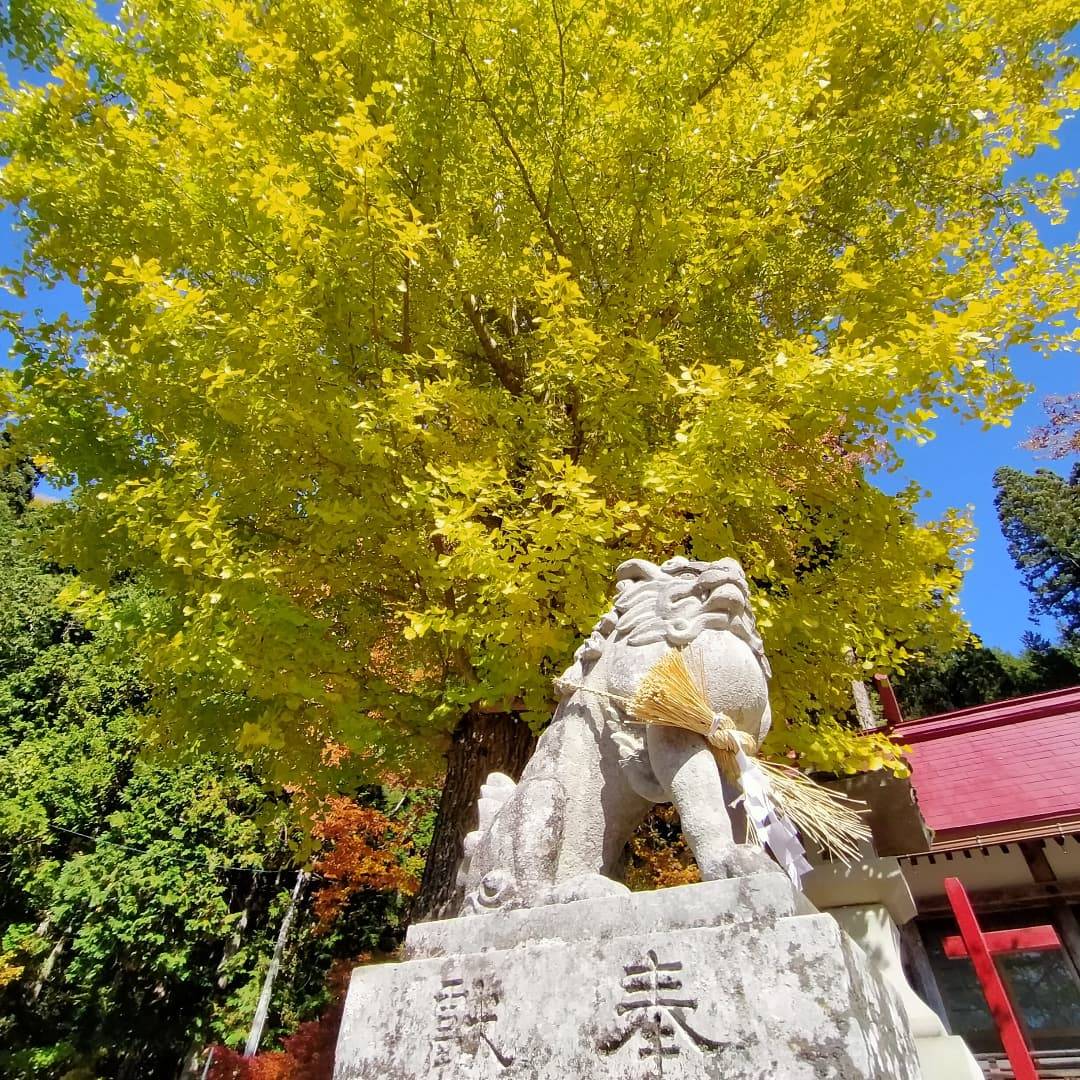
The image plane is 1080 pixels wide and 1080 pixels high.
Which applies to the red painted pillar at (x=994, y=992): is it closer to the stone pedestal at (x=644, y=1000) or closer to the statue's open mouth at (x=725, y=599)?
the stone pedestal at (x=644, y=1000)

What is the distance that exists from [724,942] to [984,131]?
5.44m

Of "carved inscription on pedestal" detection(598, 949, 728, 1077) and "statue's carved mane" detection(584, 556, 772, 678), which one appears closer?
"carved inscription on pedestal" detection(598, 949, 728, 1077)

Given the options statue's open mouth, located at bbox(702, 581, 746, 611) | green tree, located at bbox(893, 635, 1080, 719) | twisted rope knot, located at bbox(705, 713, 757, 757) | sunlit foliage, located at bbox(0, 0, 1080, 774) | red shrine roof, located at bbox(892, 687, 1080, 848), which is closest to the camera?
twisted rope knot, located at bbox(705, 713, 757, 757)

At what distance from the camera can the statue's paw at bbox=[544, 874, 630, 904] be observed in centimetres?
199

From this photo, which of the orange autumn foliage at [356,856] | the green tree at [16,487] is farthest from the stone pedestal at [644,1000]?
the green tree at [16,487]

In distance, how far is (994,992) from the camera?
4281 mm

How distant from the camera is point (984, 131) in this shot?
4.77m

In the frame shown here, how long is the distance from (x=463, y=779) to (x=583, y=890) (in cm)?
252

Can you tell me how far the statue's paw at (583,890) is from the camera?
199cm

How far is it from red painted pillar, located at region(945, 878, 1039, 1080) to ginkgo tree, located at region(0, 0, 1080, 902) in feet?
4.57

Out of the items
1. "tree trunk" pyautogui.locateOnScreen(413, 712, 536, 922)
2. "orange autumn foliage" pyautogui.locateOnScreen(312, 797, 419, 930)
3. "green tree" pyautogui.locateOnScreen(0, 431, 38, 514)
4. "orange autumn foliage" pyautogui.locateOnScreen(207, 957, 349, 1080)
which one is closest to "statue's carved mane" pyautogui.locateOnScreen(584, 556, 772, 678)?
"tree trunk" pyautogui.locateOnScreen(413, 712, 536, 922)

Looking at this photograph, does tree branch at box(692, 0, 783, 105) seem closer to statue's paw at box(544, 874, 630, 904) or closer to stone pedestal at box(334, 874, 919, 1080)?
statue's paw at box(544, 874, 630, 904)

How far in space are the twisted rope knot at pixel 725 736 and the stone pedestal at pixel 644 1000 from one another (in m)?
0.42

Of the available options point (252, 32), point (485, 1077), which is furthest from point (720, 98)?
point (485, 1077)
